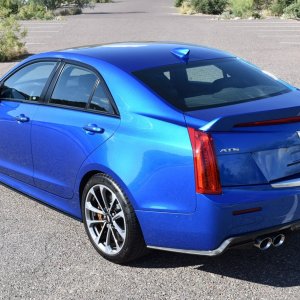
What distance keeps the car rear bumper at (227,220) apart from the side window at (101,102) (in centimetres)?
91

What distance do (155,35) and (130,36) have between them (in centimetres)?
113

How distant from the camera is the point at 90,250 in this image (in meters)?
Answer: 4.56

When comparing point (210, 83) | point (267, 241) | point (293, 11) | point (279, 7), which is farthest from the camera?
point (279, 7)

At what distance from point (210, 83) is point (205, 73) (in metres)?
0.49

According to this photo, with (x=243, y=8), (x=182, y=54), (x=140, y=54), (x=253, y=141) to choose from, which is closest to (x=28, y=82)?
(x=140, y=54)

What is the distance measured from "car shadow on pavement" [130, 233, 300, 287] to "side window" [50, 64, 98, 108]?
1372mm

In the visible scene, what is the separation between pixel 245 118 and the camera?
3689mm

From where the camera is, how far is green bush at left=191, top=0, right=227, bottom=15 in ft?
130

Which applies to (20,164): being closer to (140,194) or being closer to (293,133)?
(140,194)

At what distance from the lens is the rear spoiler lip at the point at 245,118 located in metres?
3.61

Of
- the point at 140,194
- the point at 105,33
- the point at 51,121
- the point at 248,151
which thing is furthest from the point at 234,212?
the point at 105,33

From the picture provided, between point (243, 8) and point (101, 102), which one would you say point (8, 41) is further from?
point (243, 8)

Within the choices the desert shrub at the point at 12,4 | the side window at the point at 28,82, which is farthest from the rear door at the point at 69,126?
the desert shrub at the point at 12,4

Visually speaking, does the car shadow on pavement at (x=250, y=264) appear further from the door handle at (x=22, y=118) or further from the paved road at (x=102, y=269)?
the door handle at (x=22, y=118)
